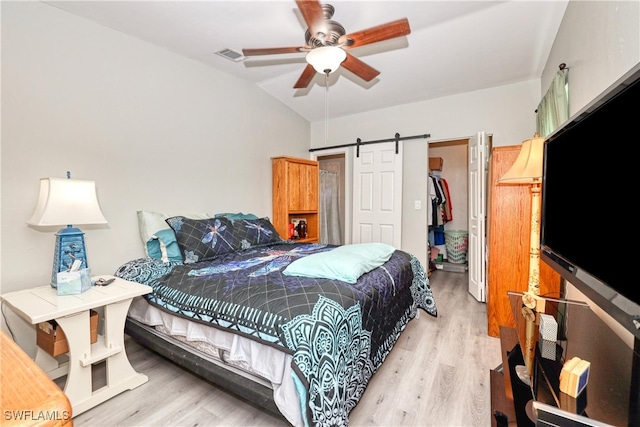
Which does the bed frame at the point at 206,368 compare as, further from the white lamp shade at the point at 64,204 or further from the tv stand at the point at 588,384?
the tv stand at the point at 588,384

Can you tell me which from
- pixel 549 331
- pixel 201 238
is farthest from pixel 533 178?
pixel 201 238

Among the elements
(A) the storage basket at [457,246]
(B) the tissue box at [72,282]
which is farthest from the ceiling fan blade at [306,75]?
(A) the storage basket at [457,246]

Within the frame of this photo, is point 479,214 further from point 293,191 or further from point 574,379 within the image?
point 574,379

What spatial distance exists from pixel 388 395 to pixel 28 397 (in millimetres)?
1820

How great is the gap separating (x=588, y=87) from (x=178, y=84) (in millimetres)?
3309

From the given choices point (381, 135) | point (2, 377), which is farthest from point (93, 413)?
→ point (381, 135)

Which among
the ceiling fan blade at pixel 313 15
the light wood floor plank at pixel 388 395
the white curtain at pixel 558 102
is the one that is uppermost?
the ceiling fan blade at pixel 313 15

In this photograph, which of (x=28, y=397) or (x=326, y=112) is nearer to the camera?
(x=28, y=397)

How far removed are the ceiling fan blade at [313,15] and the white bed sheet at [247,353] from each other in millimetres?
1843

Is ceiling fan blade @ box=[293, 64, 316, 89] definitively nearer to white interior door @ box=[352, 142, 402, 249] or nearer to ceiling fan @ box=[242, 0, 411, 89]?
ceiling fan @ box=[242, 0, 411, 89]

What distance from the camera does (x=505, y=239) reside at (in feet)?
8.22

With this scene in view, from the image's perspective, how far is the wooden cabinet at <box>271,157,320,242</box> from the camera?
392 cm

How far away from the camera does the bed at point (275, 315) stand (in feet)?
4.19

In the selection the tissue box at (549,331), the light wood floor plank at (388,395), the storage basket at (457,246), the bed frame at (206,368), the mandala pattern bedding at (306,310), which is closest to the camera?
the tissue box at (549,331)
